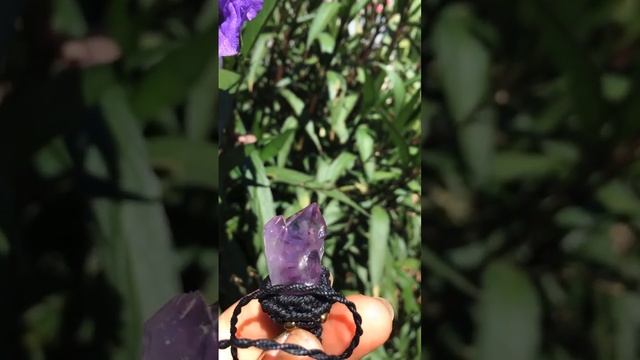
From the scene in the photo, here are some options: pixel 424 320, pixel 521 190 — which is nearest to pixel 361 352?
pixel 424 320

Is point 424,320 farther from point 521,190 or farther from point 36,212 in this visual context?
point 36,212

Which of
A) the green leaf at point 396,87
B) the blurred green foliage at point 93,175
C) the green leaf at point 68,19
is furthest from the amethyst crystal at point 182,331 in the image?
the green leaf at point 396,87

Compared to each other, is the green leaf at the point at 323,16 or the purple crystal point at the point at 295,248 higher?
the green leaf at the point at 323,16

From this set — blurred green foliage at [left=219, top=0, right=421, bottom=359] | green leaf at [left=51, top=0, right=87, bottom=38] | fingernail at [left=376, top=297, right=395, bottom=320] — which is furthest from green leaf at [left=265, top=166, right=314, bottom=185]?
green leaf at [left=51, top=0, right=87, bottom=38]

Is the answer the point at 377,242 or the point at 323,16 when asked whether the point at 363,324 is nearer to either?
the point at 377,242

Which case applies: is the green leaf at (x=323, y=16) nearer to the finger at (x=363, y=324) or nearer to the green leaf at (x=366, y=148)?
the green leaf at (x=366, y=148)
